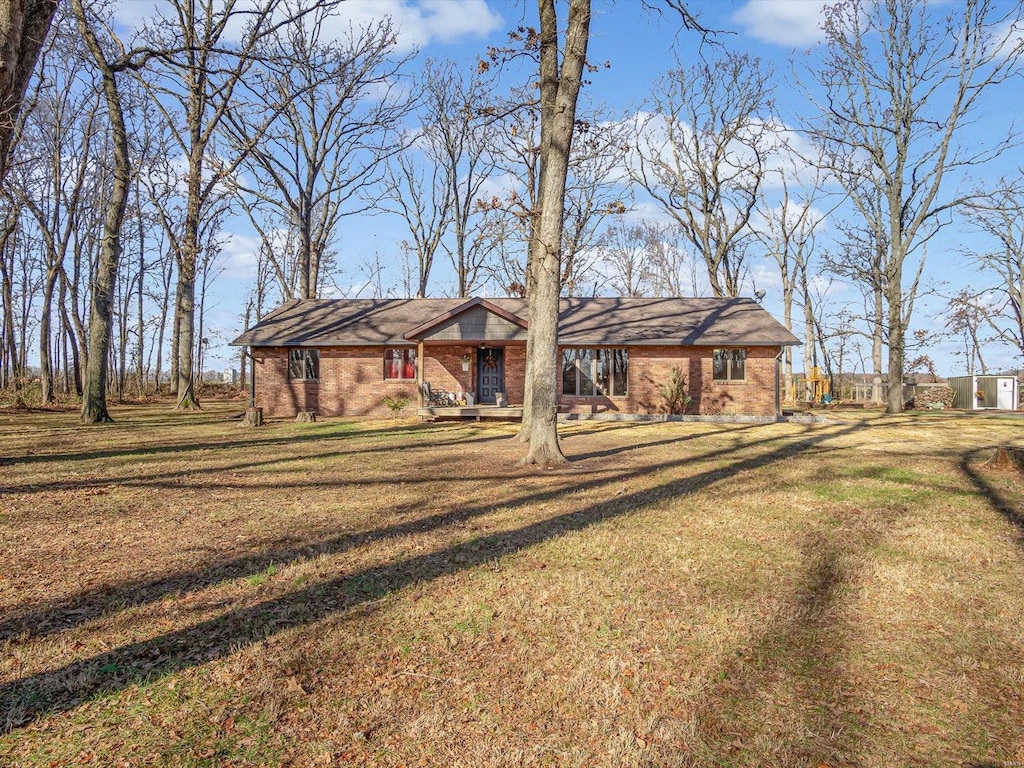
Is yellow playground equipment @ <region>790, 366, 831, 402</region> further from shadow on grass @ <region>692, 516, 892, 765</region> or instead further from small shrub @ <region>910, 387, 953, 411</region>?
shadow on grass @ <region>692, 516, 892, 765</region>

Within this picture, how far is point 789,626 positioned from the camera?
397 cm

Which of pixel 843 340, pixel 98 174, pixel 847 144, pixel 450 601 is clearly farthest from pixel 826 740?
pixel 843 340

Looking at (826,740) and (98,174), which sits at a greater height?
(98,174)

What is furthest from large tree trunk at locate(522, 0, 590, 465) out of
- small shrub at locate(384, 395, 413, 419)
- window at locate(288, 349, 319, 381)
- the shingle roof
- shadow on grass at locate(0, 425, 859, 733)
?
window at locate(288, 349, 319, 381)

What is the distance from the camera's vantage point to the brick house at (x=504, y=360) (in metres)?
20.3

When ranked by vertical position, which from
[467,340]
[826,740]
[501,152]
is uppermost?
[501,152]

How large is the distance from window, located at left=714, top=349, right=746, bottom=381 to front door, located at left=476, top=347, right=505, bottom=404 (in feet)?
24.3

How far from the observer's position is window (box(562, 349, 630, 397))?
2111cm

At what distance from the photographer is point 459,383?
2155cm

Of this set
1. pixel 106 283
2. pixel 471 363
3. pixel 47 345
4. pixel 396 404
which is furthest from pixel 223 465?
pixel 47 345

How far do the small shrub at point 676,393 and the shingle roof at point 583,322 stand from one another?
1178 mm

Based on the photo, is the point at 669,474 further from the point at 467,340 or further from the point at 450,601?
the point at 467,340

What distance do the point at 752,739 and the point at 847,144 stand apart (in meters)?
28.2

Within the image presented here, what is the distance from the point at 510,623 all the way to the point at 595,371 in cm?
1766
